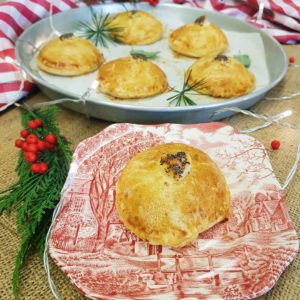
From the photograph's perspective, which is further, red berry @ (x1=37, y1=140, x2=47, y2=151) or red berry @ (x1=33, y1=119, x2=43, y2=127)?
red berry @ (x1=33, y1=119, x2=43, y2=127)

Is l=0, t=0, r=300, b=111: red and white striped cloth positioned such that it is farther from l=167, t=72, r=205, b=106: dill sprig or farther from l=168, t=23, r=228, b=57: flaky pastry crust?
l=167, t=72, r=205, b=106: dill sprig

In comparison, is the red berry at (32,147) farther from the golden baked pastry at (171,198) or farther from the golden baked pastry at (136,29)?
the golden baked pastry at (136,29)

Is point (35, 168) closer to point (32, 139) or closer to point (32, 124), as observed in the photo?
point (32, 139)

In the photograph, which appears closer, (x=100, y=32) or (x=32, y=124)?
(x=32, y=124)

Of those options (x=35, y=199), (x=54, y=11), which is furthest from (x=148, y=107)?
(x=54, y=11)

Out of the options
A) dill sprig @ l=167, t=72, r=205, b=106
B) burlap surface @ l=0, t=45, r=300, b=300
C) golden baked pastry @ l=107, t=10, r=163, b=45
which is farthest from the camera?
golden baked pastry @ l=107, t=10, r=163, b=45

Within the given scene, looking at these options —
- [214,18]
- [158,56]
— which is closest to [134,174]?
[158,56]

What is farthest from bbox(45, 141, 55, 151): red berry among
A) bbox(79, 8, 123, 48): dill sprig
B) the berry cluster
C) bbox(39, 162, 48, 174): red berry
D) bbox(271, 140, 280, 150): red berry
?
bbox(79, 8, 123, 48): dill sprig
